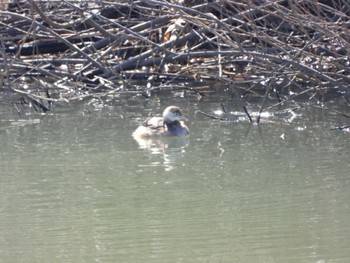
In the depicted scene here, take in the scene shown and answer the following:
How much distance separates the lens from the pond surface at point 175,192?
661 centimetres

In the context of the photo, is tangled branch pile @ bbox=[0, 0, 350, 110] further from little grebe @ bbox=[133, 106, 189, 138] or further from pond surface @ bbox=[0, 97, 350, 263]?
pond surface @ bbox=[0, 97, 350, 263]

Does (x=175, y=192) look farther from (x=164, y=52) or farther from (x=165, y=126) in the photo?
(x=164, y=52)

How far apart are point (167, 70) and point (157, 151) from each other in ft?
14.8

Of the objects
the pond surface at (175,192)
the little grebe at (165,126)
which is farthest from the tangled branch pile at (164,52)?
the pond surface at (175,192)

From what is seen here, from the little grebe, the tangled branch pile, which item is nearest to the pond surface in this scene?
the little grebe

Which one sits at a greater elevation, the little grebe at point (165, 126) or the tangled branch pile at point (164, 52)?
the tangled branch pile at point (164, 52)

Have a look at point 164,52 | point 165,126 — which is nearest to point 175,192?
point 165,126

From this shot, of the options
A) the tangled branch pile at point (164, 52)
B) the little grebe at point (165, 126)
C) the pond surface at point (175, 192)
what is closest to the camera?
the pond surface at point (175, 192)

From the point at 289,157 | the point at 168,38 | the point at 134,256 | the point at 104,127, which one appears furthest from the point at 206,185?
the point at 168,38

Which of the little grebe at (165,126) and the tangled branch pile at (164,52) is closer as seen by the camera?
the little grebe at (165,126)

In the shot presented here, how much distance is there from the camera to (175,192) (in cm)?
827

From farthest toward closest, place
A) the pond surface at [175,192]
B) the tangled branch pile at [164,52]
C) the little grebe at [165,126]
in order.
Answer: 1. the tangled branch pile at [164,52]
2. the little grebe at [165,126]
3. the pond surface at [175,192]

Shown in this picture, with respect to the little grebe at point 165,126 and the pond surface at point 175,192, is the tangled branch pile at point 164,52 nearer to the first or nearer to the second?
the little grebe at point 165,126

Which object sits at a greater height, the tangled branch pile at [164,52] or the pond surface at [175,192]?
the tangled branch pile at [164,52]
